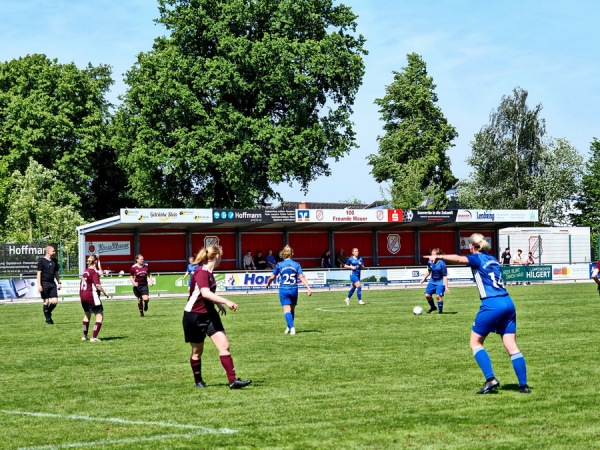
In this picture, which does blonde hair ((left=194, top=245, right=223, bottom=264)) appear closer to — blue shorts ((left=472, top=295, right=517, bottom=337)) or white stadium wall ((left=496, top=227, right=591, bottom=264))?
blue shorts ((left=472, top=295, right=517, bottom=337))

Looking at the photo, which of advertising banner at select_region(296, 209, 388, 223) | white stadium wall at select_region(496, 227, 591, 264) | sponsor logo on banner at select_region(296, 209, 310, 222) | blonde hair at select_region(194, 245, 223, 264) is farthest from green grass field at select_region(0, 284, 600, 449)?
white stadium wall at select_region(496, 227, 591, 264)

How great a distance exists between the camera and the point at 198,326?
40.6ft

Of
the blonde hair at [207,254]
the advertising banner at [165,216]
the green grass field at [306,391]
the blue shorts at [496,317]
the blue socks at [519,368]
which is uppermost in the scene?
the advertising banner at [165,216]

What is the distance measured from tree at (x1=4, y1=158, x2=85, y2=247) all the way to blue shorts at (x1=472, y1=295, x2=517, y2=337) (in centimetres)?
5007

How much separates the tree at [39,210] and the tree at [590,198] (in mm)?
49601

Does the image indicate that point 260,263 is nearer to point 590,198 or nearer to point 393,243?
point 393,243

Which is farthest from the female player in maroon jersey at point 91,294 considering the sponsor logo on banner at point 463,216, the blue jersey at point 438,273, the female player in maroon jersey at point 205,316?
the sponsor logo on banner at point 463,216

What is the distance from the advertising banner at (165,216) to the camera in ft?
148

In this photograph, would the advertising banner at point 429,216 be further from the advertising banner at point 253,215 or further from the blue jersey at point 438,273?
the blue jersey at point 438,273

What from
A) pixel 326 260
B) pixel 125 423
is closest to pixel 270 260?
pixel 326 260

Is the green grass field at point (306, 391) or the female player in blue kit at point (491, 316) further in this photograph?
the female player in blue kit at point (491, 316)

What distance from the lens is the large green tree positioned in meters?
62.7

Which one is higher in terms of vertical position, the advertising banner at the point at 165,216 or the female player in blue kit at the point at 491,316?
the advertising banner at the point at 165,216

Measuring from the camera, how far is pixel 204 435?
9.07 m
